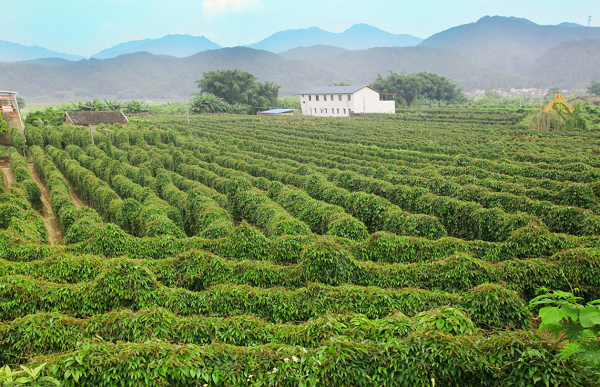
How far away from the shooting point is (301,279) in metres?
12.4


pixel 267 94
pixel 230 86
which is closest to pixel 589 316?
pixel 230 86

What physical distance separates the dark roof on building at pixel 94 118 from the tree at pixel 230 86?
47.2 m

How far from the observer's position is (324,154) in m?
37.9

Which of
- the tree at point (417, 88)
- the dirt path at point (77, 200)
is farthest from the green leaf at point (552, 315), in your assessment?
the tree at point (417, 88)

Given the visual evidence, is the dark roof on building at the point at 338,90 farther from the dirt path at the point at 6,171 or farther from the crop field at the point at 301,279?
the dirt path at the point at 6,171

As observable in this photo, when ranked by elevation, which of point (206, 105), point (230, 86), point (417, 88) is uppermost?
point (230, 86)

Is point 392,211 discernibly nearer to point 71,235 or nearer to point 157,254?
point 157,254

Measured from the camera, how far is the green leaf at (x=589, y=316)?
4.76 m

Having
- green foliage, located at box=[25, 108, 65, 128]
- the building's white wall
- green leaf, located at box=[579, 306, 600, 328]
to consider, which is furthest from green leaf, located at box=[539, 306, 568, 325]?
the building's white wall

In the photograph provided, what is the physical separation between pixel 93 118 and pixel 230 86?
169 ft

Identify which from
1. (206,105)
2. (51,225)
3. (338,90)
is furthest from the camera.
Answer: (206,105)

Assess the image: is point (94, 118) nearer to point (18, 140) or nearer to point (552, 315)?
point (18, 140)

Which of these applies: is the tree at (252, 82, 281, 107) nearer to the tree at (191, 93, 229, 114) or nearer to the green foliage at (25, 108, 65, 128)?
the tree at (191, 93, 229, 114)

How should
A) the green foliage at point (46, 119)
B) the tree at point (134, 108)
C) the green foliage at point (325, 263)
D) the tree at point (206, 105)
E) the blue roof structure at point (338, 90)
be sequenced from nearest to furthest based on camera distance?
the green foliage at point (325, 263)
the green foliage at point (46, 119)
the tree at point (134, 108)
the blue roof structure at point (338, 90)
the tree at point (206, 105)
